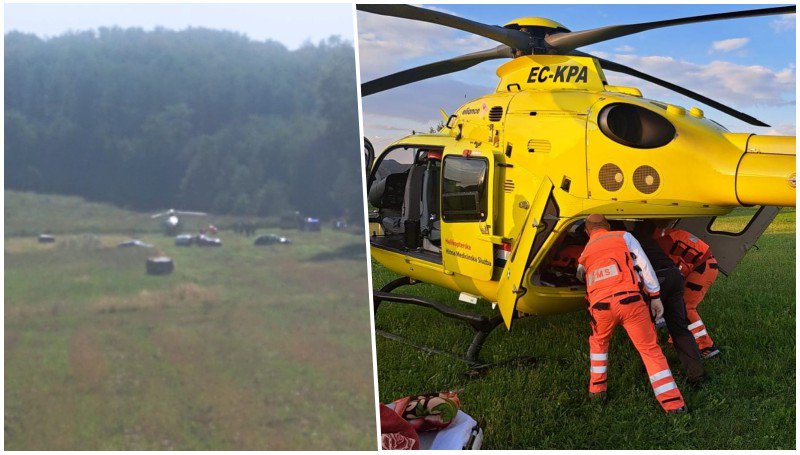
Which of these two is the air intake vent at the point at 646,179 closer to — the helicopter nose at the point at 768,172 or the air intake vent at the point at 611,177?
the air intake vent at the point at 611,177

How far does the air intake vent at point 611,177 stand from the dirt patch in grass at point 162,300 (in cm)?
267

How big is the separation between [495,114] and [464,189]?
0.59 meters

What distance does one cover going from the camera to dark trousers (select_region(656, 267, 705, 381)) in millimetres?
4453

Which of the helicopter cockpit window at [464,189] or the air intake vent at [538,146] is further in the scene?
the helicopter cockpit window at [464,189]

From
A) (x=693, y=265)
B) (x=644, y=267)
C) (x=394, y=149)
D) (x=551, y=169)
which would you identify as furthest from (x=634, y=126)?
(x=394, y=149)

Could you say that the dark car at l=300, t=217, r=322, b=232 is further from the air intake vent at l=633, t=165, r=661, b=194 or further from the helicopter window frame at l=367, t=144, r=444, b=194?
the helicopter window frame at l=367, t=144, r=444, b=194

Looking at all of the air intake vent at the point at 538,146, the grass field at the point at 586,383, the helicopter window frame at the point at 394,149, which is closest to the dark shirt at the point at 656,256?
the grass field at the point at 586,383

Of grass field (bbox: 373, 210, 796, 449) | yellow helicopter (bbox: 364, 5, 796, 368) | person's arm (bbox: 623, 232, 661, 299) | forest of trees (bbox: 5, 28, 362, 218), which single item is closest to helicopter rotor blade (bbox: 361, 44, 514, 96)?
yellow helicopter (bbox: 364, 5, 796, 368)

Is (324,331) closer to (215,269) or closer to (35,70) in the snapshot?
(215,269)

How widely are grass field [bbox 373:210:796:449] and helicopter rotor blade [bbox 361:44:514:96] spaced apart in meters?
2.10

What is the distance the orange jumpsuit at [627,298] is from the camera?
13.1 feet

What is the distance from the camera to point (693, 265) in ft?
16.3

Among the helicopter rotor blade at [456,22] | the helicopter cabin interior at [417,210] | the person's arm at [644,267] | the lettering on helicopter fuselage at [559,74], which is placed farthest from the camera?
the helicopter cabin interior at [417,210]

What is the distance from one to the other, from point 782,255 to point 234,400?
9850mm
